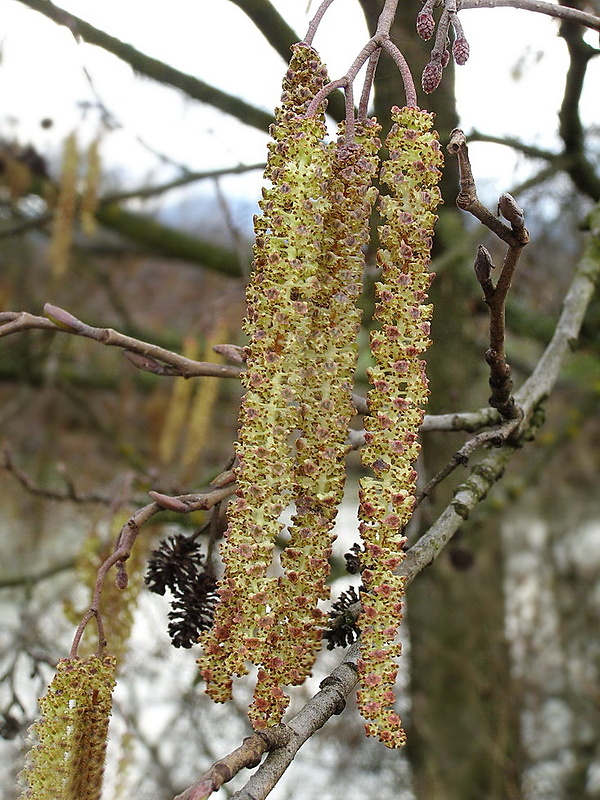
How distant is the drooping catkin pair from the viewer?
0.71 metres

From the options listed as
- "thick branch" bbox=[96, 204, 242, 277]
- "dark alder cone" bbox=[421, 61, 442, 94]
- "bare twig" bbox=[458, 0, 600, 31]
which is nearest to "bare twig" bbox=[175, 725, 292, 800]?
"dark alder cone" bbox=[421, 61, 442, 94]

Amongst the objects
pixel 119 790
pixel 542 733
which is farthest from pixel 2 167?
pixel 542 733

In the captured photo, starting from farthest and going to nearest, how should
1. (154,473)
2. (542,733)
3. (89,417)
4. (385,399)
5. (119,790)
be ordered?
(542,733)
(89,417)
(154,473)
(119,790)
(385,399)

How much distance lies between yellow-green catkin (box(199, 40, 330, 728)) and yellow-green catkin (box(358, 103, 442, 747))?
0.21ft

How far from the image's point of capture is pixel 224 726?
3.95 meters

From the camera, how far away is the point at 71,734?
0.78 m

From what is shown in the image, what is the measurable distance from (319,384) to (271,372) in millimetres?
53

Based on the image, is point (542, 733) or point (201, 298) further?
point (201, 298)

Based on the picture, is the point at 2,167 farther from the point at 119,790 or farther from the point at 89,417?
the point at 119,790

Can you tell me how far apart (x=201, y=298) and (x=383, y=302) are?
18.3ft

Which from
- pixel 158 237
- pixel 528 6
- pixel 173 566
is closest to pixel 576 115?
pixel 528 6

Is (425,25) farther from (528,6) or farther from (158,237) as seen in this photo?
(158,237)

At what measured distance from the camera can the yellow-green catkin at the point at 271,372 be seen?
2.32ft

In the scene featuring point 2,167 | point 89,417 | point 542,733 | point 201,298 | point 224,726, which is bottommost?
point 224,726
